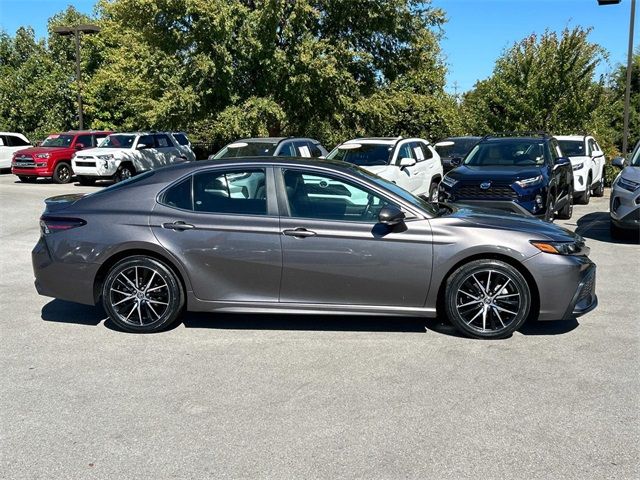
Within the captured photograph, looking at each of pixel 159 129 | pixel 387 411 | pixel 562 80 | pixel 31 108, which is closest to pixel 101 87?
pixel 31 108

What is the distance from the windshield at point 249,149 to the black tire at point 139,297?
25.5 ft

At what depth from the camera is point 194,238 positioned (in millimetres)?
5355

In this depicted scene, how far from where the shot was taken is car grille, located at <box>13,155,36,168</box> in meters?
21.8

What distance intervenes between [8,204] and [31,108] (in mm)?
23679

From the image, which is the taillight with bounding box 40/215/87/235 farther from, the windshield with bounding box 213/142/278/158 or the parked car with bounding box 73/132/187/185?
the parked car with bounding box 73/132/187/185

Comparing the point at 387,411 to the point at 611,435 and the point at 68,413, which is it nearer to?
the point at 611,435

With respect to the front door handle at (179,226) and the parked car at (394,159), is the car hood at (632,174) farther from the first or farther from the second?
the front door handle at (179,226)

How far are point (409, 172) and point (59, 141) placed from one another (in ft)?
50.2

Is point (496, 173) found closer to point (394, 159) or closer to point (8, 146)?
point (394, 159)

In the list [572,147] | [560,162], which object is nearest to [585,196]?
[572,147]

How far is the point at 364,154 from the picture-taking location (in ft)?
43.3

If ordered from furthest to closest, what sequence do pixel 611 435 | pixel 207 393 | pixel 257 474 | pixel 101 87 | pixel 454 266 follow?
pixel 101 87 < pixel 454 266 < pixel 207 393 < pixel 611 435 < pixel 257 474

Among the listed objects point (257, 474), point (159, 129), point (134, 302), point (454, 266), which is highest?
point (159, 129)

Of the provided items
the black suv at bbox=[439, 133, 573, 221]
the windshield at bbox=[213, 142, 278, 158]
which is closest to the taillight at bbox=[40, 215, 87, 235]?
the black suv at bbox=[439, 133, 573, 221]
